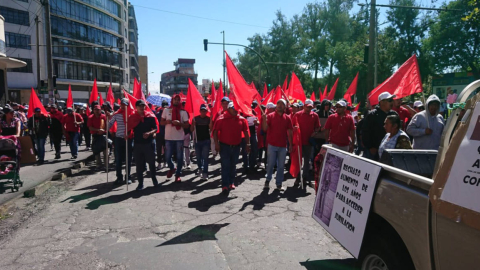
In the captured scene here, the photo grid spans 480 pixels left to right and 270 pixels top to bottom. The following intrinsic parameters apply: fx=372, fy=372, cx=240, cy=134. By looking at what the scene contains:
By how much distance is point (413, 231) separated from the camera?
241 centimetres

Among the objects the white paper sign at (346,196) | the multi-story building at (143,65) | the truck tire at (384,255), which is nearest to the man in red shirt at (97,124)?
the white paper sign at (346,196)

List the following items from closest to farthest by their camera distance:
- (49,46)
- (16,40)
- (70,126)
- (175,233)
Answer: (175,233), (70,126), (49,46), (16,40)

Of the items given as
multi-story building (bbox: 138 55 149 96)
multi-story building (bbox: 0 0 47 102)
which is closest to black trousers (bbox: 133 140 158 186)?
multi-story building (bbox: 0 0 47 102)

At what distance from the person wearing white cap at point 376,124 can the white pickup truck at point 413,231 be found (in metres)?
3.54

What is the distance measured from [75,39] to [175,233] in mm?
56097

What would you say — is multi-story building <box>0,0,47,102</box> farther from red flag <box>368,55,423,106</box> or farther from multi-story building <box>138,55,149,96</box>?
multi-story building <box>138,55,149,96</box>

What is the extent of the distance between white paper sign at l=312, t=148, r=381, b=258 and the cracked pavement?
0.78 meters

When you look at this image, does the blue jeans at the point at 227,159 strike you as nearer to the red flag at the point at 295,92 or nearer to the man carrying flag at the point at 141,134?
the man carrying flag at the point at 141,134

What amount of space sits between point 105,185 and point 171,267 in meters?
5.01

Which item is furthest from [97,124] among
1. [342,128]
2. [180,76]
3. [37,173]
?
[180,76]

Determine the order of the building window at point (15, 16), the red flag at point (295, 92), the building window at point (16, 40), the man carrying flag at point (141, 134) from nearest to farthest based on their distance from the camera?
the man carrying flag at point (141, 134)
the red flag at point (295, 92)
the building window at point (15, 16)
the building window at point (16, 40)

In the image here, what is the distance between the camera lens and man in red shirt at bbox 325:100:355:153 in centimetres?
721

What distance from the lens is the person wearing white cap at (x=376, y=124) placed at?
615 cm

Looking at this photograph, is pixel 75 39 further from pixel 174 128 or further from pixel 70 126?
pixel 174 128
